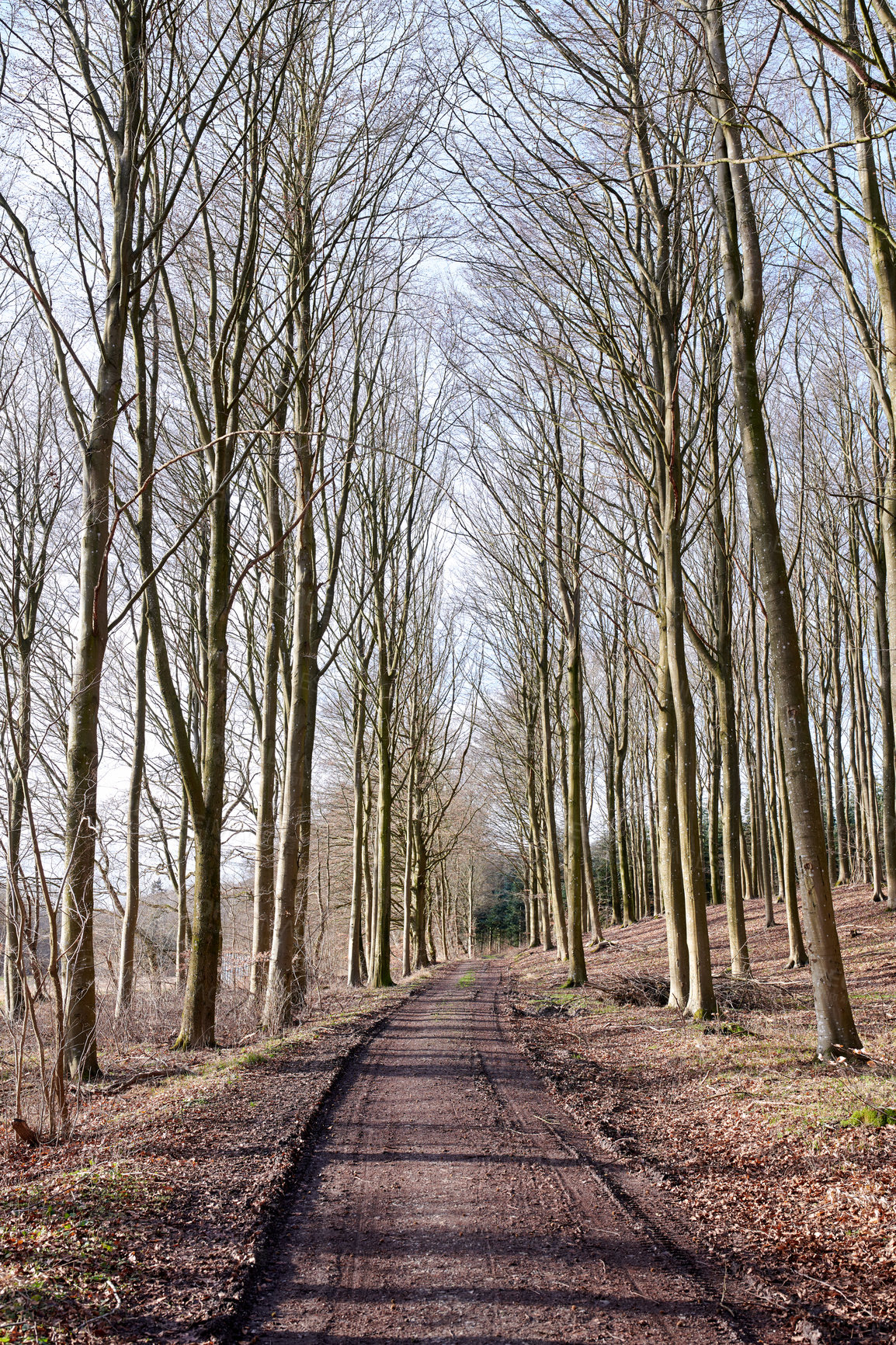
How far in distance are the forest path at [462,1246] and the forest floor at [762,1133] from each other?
329 millimetres

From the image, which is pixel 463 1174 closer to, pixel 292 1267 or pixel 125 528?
pixel 292 1267

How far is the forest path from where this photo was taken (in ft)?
9.36

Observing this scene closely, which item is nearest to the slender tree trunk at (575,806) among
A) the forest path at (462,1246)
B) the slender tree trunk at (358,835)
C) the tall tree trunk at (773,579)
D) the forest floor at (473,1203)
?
the slender tree trunk at (358,835)

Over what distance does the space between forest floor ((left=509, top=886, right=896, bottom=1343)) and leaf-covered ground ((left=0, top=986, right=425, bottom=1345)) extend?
6.39 ft

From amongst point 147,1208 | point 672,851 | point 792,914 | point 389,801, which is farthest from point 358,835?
point 147,1208

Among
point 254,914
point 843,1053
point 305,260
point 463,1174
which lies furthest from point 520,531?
point 463,1174

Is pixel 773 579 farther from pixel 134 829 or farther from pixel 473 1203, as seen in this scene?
pixel 134 829

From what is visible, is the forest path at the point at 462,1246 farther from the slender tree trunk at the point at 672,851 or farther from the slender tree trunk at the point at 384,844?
the slender tree trunk at the point at 384,844

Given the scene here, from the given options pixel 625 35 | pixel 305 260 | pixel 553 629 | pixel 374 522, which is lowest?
pixel 553 629

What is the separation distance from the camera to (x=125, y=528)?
498 inches

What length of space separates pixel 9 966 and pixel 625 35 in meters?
10.5

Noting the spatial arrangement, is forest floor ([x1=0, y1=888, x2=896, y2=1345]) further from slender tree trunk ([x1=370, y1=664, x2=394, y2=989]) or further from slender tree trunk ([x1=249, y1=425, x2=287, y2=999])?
slender tree trunk ([x1=370, y1=664, x2=394, y2=989])

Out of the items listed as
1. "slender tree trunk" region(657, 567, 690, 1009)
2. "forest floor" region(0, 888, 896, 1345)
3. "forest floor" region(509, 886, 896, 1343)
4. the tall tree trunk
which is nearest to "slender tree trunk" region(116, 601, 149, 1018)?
"forest floor" region(0, 888, 896, 1345)

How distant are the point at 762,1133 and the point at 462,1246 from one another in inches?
89.7
